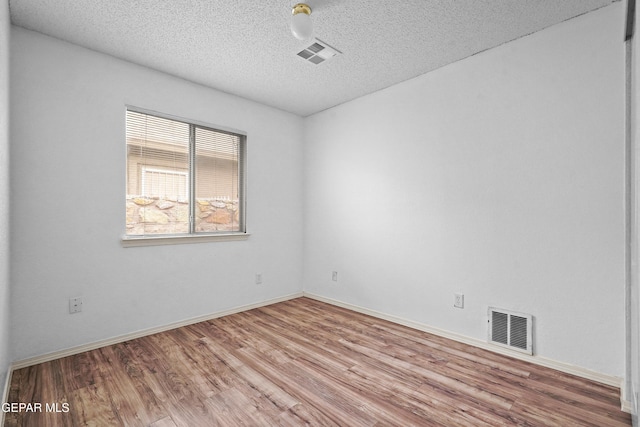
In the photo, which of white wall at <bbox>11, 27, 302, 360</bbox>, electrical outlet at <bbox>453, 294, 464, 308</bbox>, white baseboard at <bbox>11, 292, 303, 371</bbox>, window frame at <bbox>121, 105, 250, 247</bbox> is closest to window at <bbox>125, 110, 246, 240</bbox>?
window frame at <bbox>121, 105, 250, 247</bbox>

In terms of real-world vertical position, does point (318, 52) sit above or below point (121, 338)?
above

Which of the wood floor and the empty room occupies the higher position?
the empty room

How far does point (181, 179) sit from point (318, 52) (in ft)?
6.23

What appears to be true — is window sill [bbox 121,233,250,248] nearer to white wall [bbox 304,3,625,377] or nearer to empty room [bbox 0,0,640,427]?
empty room [bbox 0,0,640,427]

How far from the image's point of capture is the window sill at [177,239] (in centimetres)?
286

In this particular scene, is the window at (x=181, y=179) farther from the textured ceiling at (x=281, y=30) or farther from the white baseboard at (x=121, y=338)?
the white baseboard at (x=121, y=338)

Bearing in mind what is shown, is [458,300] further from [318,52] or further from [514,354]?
[318,52]

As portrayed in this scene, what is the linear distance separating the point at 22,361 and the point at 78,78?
2.27 meters

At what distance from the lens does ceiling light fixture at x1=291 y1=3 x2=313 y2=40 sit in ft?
6.65

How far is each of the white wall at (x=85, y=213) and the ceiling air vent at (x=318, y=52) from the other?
4.23 feet

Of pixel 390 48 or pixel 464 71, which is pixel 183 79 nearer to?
pixel 390 48

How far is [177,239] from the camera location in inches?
125

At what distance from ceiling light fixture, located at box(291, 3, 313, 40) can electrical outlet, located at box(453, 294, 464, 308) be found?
2526 millimetres

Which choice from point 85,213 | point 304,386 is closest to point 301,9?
point 85,213
